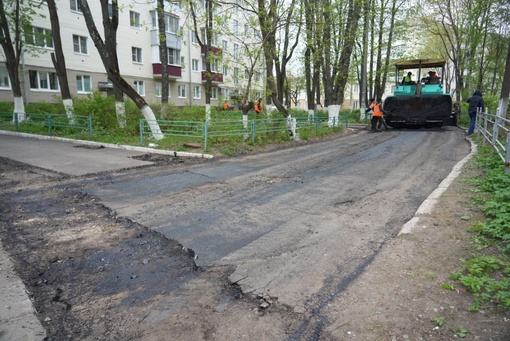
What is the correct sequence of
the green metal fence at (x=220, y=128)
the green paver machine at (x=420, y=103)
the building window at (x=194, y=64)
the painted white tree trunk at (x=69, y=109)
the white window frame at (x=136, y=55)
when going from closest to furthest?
Answer: the green metal fence at (x=220, y=128)
the painted white tree trunk at (x=69, y=109)
the green paver machine at (x=420, y=103)
the white window frame at (x=136, y=55)
the building window at (x=194, y=64)

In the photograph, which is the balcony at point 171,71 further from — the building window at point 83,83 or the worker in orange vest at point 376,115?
the worker in orange vest at point 376,115

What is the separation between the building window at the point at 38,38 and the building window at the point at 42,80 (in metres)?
1.98

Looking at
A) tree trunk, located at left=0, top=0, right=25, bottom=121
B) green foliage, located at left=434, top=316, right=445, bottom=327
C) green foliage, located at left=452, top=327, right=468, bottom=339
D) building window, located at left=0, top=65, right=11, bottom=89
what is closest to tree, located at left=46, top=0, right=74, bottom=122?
tree trunk, located at left=0, top=0, right=25, bottom=121

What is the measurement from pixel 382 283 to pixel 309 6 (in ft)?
42.1

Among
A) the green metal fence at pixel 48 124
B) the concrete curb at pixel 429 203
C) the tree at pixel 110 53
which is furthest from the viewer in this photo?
the green metal fence at pixel 48 124

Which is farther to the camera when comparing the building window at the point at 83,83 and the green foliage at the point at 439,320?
the building window at the point at 83,83

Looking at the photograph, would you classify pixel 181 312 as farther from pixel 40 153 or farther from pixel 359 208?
pixel 40 153

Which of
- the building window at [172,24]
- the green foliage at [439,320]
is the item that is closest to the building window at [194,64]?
the building window at [172,24]

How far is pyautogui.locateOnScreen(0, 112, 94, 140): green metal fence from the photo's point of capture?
14403 mm

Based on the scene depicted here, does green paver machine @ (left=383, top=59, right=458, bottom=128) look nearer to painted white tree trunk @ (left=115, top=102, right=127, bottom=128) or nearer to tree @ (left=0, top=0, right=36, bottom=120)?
painted white tree trunk @ (left=115, top=102, right=127, bottom=128)

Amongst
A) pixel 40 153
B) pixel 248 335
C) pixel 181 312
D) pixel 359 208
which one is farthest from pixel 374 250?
pixel 40 153

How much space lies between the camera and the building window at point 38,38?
20.7m

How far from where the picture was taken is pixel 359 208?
525 centimetres

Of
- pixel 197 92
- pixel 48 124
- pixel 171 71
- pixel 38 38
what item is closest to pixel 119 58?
pixel 171 71
